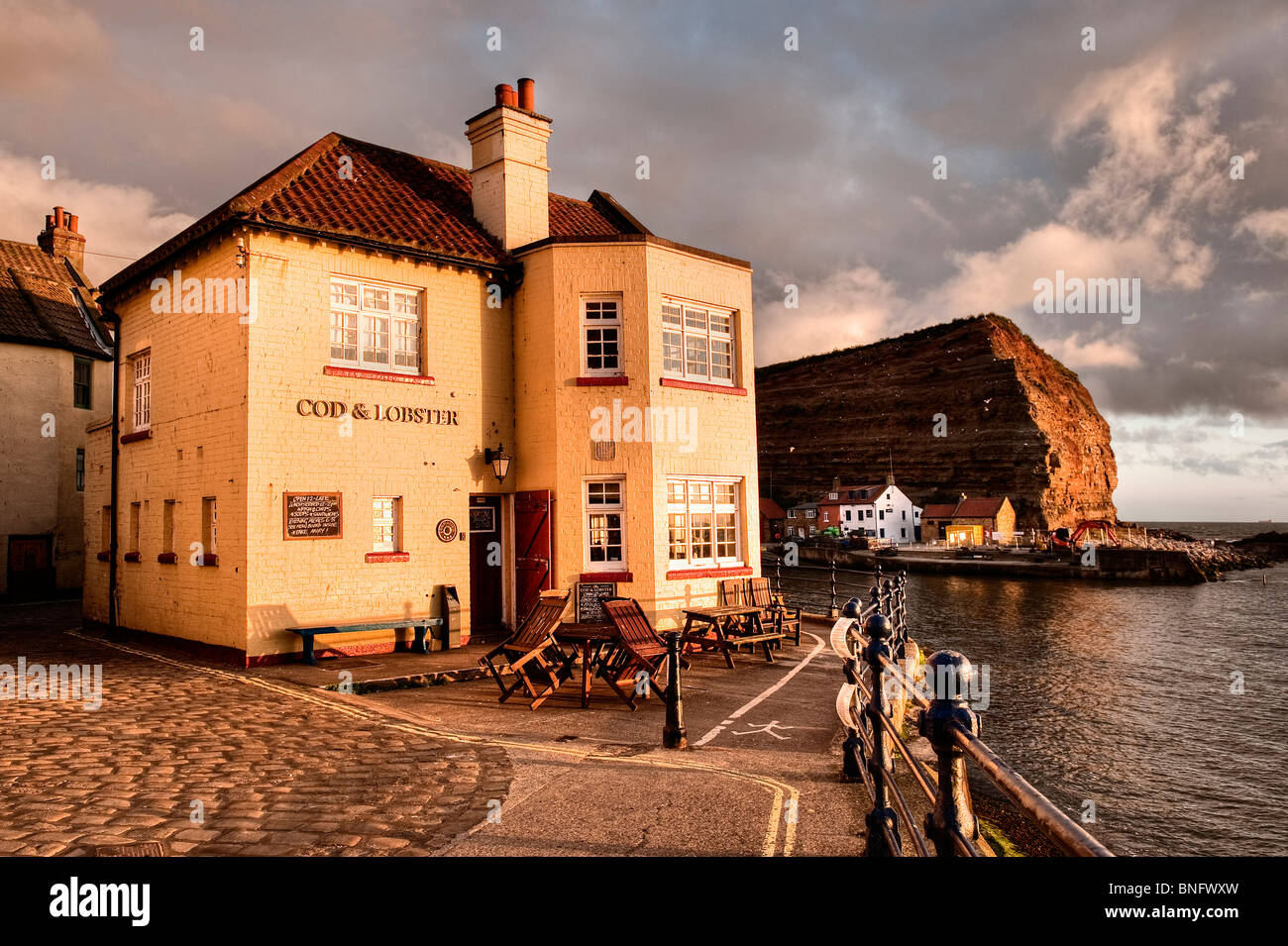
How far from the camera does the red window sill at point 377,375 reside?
45.3 ft

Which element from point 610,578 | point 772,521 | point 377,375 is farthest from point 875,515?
point 377,375

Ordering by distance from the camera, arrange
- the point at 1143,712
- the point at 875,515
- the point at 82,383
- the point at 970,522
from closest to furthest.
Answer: the point at 1143,712 → the point at 82,383 → the point at 970,522 → the point at 875,515

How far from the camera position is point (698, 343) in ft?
53.8

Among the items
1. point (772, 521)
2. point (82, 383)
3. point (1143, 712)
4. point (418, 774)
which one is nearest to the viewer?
point (418, 774)

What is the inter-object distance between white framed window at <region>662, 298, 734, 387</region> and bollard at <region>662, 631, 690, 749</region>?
863 cm

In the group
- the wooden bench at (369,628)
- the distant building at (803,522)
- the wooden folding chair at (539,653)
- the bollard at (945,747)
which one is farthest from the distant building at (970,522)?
the bollard at (945,747)

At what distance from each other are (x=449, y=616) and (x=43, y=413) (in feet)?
71.1

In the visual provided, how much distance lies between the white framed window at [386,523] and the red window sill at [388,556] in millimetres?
132

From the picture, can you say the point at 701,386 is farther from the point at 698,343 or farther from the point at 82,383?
the point at 82,383

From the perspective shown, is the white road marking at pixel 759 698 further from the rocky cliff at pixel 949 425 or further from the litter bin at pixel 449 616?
the rocky cliff at pixel 949 425

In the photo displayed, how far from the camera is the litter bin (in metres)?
14.6
